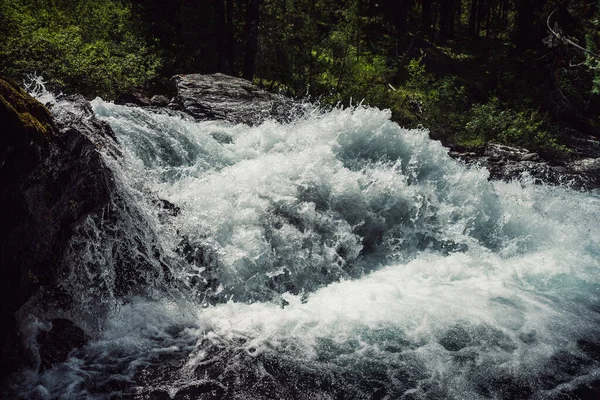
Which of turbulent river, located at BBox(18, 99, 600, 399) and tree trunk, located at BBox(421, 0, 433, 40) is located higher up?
tree trunk, located at BBox(421, 0, 433, 40)

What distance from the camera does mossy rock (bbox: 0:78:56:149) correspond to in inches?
157

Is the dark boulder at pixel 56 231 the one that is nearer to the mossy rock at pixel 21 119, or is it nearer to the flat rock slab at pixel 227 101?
the mossy rock at pixel 21 119

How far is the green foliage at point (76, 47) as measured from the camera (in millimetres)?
10133

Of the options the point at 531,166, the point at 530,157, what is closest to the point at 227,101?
the point at 531,166

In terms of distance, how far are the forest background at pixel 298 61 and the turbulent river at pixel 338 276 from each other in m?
3.64

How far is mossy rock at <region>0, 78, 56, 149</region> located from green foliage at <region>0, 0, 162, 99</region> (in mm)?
6077

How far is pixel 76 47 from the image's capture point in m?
11.1

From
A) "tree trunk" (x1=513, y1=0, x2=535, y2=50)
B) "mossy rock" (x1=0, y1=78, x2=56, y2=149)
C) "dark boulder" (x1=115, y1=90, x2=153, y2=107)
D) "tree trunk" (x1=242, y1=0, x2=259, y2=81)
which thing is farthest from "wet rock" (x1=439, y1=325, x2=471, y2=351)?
"tree trunk" (x1=513, y1=0, x2=535, y2=50)

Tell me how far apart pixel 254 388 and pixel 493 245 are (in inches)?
220

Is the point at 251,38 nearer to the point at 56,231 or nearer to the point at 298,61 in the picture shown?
the point at 298,61

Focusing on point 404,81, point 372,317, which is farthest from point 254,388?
point 404,81

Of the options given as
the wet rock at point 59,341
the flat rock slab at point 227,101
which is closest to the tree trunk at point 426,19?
the flat rock slab at point 227,101

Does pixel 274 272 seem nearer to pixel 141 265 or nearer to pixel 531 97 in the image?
pixel 141 265

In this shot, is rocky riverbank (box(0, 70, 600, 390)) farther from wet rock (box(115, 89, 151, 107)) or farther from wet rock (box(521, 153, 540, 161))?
wet rock (box(521, 153, 540, 161))
